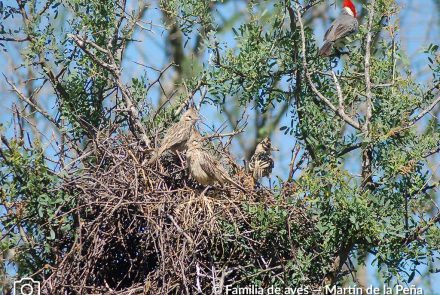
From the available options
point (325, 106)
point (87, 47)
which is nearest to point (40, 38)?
point (87, 47)

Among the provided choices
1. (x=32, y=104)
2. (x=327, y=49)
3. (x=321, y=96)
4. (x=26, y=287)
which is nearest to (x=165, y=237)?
(x=26, y=287)

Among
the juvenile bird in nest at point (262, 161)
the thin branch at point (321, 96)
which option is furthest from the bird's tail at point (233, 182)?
→ the thin branch at point (321, 96)

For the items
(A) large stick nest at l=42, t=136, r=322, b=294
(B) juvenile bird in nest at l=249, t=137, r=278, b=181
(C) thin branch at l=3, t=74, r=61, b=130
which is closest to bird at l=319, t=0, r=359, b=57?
Result: (B) juvenile bird in nest at l=249, t=137, r=278, b=181

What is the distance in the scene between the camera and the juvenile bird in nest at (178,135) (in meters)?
9.10

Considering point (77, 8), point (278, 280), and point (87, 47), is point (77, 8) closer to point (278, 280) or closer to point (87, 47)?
point (87, 47)

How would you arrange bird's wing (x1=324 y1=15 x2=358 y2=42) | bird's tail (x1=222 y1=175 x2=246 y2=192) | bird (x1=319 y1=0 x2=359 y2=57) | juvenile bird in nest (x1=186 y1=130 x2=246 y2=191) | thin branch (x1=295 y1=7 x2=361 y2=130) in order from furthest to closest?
bird's wing (x1=324 y1=15 x2=358 y2=42) < bird (x1=319 y1=0 x2=359 y2=57) < juvenile bird in nest (x1=186 y1=130 x2=246 y2=191) < bird's tail (x1=222 y1=175 x2=246 y2=192) < thin branch (x1=295 y1=7 x2=361 y2=130)

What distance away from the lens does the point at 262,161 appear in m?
9.75

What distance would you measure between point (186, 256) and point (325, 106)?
5.90 feet

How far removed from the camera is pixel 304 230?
8.57 meters

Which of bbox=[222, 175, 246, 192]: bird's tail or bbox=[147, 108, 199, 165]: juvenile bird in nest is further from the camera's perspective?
bbox=[147, 108, 199, 165]: juvenile bird in nest

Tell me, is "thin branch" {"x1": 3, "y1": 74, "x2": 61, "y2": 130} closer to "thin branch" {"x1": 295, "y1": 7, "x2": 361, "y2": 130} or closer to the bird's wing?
"thin branch" {"x1": 295, "y1": 7, "x2": 361, "y2": 130}

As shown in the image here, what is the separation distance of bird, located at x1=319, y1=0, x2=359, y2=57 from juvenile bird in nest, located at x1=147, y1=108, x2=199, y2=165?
1.25 metres

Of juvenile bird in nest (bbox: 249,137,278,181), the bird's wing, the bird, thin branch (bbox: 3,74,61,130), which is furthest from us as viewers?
the bird's wing

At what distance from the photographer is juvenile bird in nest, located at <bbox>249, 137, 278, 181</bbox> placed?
954 centimetres
